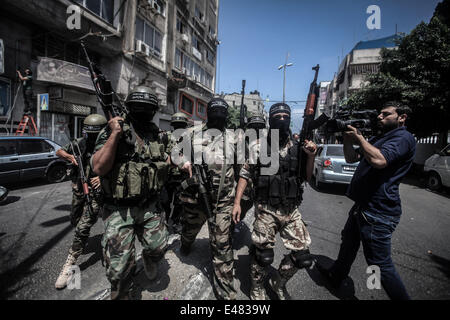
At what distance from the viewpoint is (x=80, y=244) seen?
221 centimetres

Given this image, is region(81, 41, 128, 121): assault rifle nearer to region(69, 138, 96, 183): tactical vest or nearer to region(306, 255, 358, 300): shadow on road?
region(69, 138, 96, 183): tactical vest

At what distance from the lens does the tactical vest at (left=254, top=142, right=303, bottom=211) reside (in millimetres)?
1944

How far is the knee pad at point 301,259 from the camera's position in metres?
1.81

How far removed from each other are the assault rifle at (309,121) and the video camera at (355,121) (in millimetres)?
98

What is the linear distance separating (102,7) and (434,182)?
16.1 meters

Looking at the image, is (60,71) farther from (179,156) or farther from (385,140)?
(385,140)

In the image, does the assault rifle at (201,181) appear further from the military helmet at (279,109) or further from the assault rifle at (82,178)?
the assault rifle at (82,178)

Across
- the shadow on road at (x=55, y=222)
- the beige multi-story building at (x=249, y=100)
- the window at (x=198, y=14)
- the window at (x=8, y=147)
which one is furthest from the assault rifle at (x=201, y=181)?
the beige multi-story building at (x=249, y=100)

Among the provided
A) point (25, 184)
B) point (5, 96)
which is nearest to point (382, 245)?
point (25, 184)

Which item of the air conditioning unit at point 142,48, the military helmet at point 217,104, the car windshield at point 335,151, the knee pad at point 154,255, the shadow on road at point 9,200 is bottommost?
the shadow on road at point 9,200

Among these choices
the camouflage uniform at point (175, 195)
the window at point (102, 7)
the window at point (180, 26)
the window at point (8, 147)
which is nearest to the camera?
the camouflage uniform at point (175, 195)

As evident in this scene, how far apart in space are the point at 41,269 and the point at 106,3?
1235 centimetres

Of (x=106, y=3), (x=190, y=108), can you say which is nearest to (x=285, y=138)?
(x=106, y=3)

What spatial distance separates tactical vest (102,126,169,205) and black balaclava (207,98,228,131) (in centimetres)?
76
